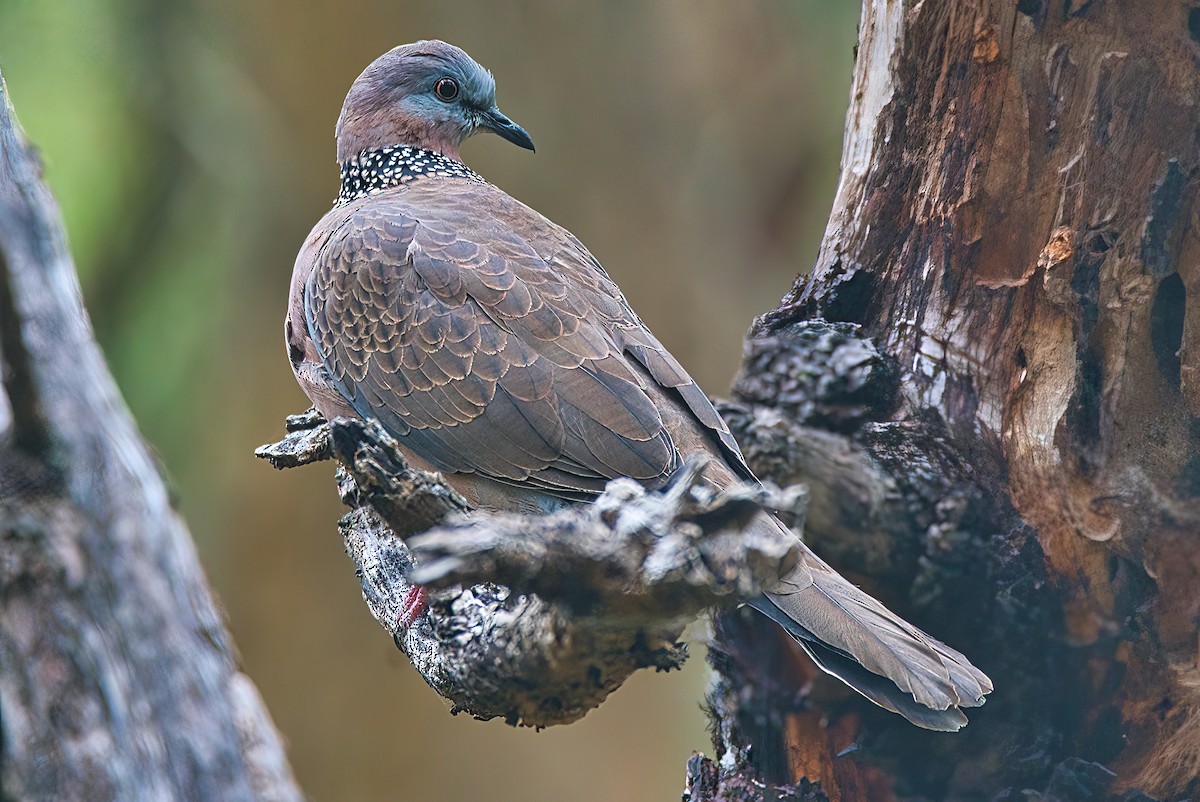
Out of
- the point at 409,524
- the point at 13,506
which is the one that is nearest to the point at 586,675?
the point at 409,524

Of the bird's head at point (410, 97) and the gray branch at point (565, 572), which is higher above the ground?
the bird's head at point (410, 97)

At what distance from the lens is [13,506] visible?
1365 mm

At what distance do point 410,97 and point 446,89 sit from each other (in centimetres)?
13

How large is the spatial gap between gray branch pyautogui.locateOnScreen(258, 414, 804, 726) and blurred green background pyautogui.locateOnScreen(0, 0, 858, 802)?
4026mm

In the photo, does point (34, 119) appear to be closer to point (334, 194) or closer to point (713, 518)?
point (334, 194)

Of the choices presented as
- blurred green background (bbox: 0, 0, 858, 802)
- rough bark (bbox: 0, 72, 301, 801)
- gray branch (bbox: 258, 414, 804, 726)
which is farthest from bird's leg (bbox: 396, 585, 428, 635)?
blurred green background (bbox: 0, 0, 858, 802)

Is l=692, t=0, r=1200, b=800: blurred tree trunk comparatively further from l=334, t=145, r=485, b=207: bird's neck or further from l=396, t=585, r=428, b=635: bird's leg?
l=334, t=145, r=485, b=207: bird's neck

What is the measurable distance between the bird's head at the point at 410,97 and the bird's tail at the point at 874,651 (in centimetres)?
226

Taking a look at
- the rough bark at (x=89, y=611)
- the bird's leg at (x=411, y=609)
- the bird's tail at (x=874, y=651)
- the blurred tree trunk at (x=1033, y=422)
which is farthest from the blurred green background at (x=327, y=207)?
the rough bark at (x=89, y=611)

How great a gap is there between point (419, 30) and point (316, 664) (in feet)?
12.8

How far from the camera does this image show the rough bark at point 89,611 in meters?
1.34

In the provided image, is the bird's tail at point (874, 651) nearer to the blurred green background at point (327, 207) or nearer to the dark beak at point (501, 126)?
the dark beak at point (501, 126)

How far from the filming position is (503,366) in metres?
2.93

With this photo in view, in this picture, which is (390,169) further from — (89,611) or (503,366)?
(89,611)
